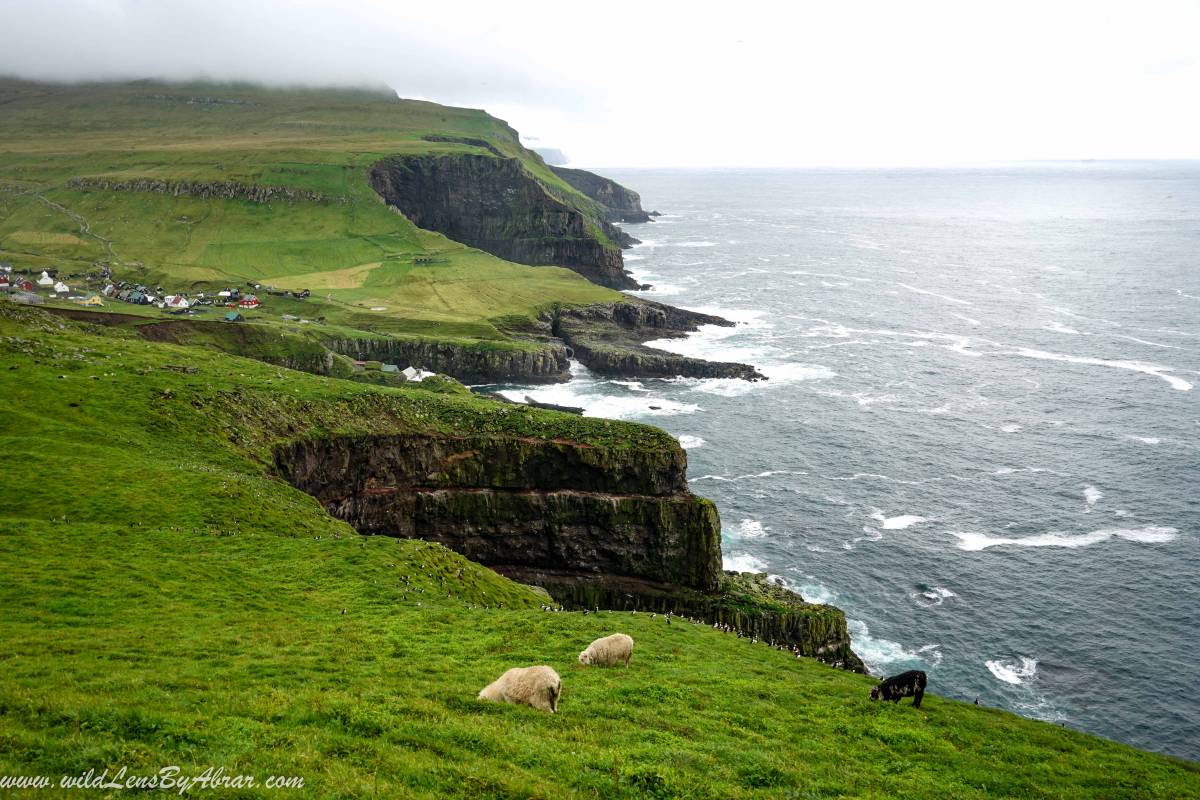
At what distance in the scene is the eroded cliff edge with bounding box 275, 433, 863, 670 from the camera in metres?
67.1

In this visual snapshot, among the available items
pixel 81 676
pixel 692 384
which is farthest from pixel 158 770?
pixel 692 384

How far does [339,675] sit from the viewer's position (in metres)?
26.0

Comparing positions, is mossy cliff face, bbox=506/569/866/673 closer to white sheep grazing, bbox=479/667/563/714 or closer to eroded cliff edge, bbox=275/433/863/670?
eroded cliff edge, bbox=275/433/863/670

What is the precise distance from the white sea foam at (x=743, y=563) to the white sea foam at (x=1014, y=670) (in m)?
21.5

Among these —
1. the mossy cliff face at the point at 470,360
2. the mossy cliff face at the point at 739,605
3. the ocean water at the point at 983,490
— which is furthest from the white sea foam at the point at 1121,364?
the mossy cliff face at the point at 739,605

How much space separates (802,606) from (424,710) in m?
47.9

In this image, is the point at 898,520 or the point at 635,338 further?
→ the point at 635,338

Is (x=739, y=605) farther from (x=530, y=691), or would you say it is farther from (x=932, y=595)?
(x=530, y=691)

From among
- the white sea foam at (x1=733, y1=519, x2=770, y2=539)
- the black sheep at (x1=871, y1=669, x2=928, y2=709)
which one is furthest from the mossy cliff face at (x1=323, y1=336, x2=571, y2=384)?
the black sheep at (x1=871, y1=669, x2=928, y2=709)

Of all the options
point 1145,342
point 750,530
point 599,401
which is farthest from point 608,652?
point 1145,342

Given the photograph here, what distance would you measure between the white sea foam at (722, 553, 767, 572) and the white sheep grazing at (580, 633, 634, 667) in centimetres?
4409

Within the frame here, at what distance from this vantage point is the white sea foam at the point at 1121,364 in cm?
12544

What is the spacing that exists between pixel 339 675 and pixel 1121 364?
151864 millimetres

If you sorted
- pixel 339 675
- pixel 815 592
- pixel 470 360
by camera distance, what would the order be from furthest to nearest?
1. pixel 470 360
2. pixel 815 592
3. pixel 339 675
